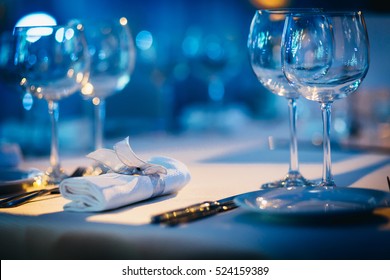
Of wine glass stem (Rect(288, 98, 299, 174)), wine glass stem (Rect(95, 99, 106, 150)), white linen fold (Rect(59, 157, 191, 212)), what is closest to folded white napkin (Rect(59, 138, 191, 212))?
white linen fold (Rect(59, 157, 191, 212))

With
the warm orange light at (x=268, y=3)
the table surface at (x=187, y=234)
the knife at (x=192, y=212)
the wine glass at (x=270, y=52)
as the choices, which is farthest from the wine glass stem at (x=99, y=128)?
the warm orange light at (x=268, y=3)

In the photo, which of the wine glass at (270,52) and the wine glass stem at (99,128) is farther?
the wine glass stem at (99,128)

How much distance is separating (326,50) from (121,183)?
1.22ft

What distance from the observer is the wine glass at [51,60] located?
4.22 feet

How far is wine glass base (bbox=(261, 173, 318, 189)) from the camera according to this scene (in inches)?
49.9

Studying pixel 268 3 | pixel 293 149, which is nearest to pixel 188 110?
pixel 293 149

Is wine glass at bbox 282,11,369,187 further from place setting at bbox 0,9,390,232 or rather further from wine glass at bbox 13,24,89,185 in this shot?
wine glass at bbox 13,24,89,185

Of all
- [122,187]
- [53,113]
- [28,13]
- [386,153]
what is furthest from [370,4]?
[122,187]

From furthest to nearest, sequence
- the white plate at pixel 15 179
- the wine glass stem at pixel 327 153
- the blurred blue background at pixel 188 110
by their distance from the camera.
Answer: the blurred blue background at pixel 188 110, the white plate at pixel 15 179, the wine glass stem at pixel 327 153

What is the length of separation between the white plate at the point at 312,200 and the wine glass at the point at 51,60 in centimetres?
49

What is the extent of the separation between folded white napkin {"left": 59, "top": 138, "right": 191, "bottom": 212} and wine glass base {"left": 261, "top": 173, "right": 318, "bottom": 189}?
0.17 m

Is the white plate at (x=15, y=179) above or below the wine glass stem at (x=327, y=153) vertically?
below

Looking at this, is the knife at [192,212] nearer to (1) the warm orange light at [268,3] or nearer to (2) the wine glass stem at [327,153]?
(2) the wine glass stem at [327,153]

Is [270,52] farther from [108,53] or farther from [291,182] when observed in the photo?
[108,53]
